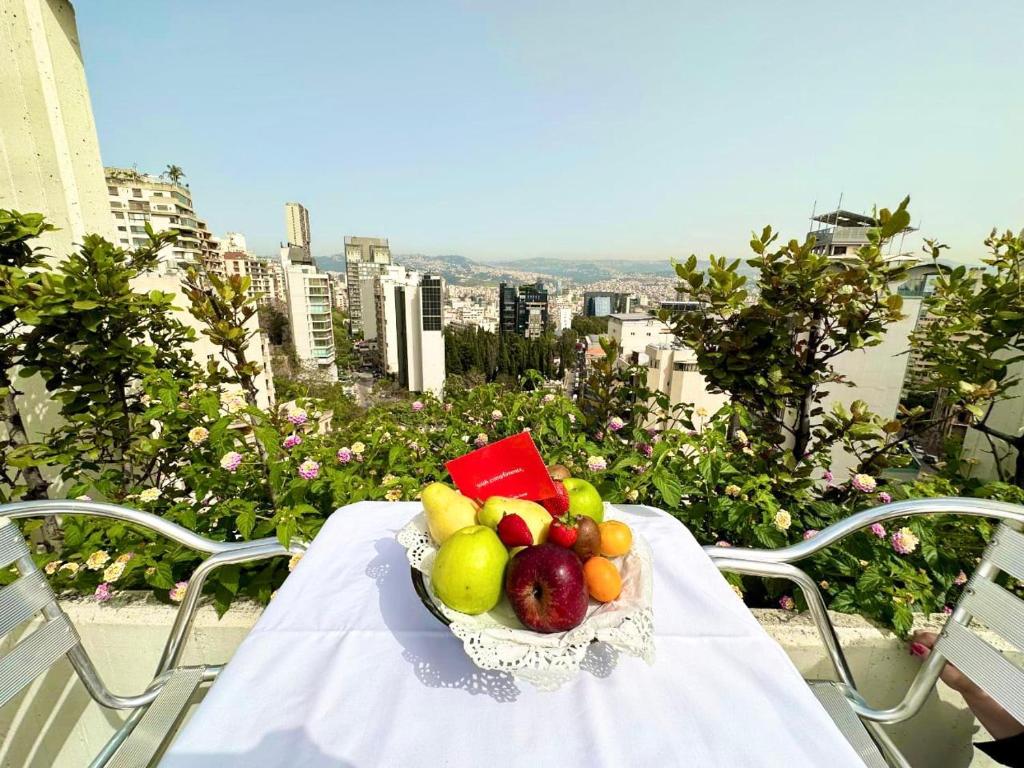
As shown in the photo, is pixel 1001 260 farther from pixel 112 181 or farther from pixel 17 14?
pixel 112 181

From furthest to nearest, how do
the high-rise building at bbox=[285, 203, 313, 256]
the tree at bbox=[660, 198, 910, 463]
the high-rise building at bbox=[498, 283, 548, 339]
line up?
the high-rise building at bbox=[285, 203, 313, 256]
the high-rise building at bbox=[498, 283, 548, 339]
the tree at bbox=[660, 198, 910, 463]

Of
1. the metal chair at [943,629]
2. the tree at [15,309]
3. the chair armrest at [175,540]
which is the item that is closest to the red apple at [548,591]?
the metal chair at [943,629]

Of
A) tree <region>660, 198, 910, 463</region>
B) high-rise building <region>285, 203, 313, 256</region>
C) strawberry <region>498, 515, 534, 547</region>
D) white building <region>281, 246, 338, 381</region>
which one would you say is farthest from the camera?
high-rise building <region>285, 203, 313, 256</region>

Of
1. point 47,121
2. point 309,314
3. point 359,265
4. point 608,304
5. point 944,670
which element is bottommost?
point 608,304

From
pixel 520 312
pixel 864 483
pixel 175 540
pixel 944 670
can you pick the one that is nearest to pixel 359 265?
pixel 520 312

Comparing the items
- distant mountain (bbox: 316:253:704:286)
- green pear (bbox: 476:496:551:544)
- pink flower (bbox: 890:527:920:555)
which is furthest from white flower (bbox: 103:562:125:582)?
distant mountain (bbox: 316:253:704:286)

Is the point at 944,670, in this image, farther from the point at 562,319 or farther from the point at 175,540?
the point at 562,319

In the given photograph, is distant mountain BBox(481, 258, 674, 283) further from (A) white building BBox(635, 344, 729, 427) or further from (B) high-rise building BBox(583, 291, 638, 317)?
(A) white building BBox(635, 344, 729, 427)
